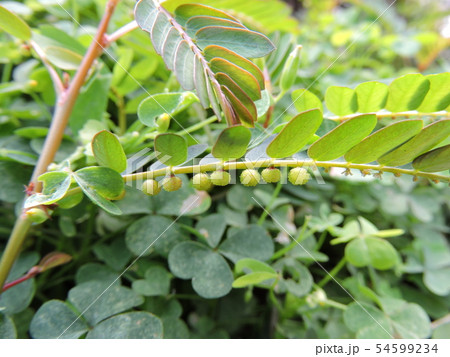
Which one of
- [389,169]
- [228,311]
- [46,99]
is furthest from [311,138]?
[46,99]

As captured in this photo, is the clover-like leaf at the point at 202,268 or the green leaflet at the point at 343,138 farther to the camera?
the clover-like leaf at the point at 202,268


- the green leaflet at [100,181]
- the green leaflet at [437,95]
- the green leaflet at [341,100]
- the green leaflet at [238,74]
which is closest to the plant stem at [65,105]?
the green leaflet at [100,181]

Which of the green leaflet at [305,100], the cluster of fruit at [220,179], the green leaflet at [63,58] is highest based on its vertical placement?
the green leaflet at [63,58]

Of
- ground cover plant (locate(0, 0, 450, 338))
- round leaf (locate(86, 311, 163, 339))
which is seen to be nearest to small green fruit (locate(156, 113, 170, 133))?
ground cover plant (locate(0, 0, 450, 338))

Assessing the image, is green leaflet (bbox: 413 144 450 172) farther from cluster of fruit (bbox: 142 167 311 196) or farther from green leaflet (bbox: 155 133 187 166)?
green leaflet (bbox: 155 133 187 166)

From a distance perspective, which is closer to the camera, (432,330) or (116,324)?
(116,324)

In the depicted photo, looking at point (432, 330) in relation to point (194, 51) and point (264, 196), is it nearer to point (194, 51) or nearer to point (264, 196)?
point (264, 196)

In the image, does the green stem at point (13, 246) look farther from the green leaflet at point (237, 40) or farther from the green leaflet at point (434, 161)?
the green leaflet at point (434, 161)
